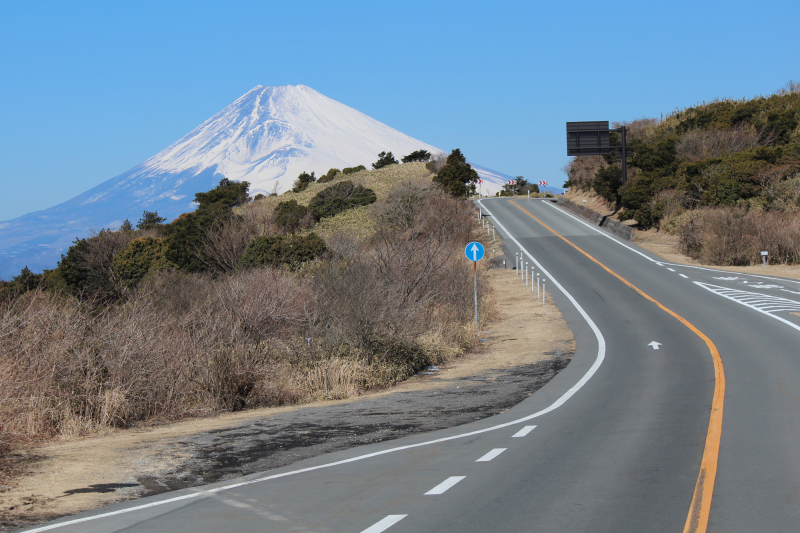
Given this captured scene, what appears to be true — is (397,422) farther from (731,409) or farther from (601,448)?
(731,409)

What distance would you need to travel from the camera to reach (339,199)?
74.4 m

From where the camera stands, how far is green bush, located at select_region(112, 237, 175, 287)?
45.5 meters

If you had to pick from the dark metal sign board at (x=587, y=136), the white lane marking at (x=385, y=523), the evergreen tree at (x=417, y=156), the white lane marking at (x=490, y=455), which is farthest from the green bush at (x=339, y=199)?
the white lane marking at (x=385, y=523)

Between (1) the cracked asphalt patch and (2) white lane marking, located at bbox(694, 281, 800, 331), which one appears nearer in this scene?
(1) the cracked asphalt patch

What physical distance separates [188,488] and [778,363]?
1321 cm

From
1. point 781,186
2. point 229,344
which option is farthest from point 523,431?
point 781,186

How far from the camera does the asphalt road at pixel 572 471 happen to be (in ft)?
19.9

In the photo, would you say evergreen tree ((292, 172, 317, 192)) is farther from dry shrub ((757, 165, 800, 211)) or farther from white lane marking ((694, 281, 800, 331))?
white lane marking ((694, 281, 800, 331))

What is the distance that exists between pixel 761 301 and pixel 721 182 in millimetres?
21262

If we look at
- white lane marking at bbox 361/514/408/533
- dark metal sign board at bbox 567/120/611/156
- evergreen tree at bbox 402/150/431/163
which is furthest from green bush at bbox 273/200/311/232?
evergreen tree at bbox 402/150/431/163

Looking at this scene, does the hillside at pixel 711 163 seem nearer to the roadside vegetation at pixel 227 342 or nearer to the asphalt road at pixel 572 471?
the roadside vegetation at pixel 227 342

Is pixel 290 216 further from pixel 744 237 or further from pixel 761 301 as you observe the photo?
pixel 761 301

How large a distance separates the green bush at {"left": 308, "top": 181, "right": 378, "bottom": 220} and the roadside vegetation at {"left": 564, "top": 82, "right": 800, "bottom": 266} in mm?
22611

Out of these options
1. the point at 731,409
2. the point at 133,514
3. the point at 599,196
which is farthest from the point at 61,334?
the point at 599,196
